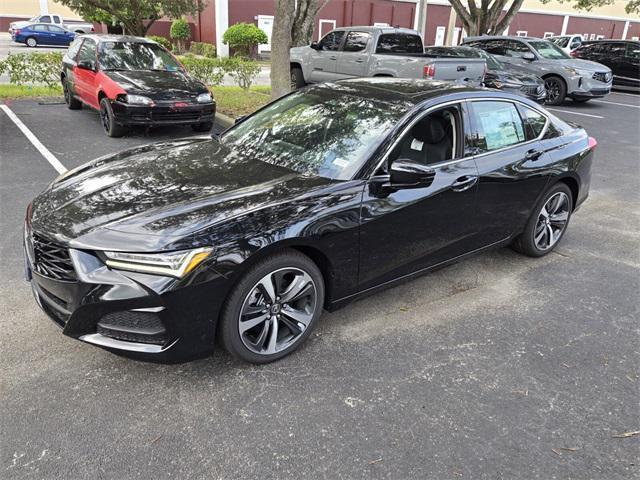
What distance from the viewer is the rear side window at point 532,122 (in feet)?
14.5

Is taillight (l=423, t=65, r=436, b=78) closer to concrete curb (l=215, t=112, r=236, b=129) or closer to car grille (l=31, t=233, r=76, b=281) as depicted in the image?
concrete curb (l=215, t=112, r=236, b=129)

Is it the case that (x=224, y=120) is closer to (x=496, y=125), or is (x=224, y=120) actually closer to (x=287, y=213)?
(x=496, y=125)

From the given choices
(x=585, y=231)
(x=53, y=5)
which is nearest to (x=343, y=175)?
(x=585, y=231)

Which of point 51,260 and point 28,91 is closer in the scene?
point 51,260

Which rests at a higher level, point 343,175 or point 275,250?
point 343,175

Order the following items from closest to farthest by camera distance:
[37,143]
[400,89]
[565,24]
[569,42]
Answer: [400,89], [37,143], [569,42], [565,24]

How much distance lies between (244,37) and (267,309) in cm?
2748

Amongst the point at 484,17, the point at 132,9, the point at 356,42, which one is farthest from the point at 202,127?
the point at 484,17

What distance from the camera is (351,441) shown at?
2.55m

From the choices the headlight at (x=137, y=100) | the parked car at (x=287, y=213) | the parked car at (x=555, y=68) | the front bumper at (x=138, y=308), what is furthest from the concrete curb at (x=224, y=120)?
the parked car at (x=555, y=68)

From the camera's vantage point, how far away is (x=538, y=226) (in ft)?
15.3

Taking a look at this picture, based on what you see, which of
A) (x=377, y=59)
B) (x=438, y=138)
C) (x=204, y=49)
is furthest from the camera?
(x=204, y=49)

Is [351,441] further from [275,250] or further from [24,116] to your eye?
[24,116]

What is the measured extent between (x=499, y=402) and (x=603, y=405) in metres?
0.59
